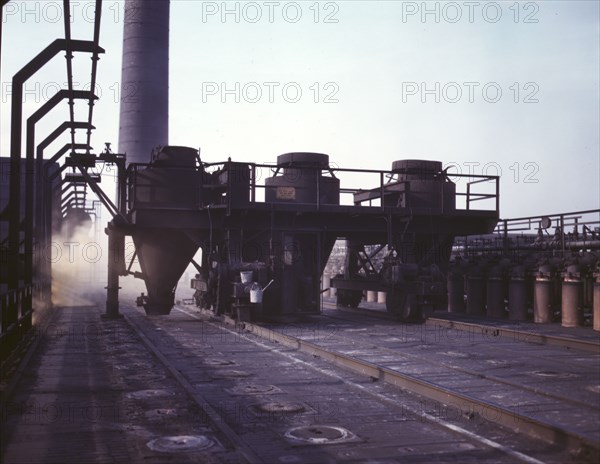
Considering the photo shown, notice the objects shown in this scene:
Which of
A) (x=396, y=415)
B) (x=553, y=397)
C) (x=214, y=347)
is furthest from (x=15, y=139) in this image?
(x=553, y=397)

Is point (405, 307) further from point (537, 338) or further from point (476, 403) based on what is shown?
point (476, 403)

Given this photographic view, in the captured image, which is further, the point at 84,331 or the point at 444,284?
the point at 444,284

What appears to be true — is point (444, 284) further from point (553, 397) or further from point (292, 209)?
point (553, 397)

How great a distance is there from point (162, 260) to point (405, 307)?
6600mm

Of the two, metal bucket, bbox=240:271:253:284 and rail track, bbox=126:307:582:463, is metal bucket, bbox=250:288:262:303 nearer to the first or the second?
metal bucket, bbox=240:271:253:284

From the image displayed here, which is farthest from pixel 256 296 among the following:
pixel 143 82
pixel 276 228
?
pixel 143 82

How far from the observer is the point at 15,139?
1103 centimetres

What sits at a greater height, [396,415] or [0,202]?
[0,202]

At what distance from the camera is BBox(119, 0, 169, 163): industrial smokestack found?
31.9m

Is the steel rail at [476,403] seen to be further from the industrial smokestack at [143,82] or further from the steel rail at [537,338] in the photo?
the industrial smokestack at [143,82]

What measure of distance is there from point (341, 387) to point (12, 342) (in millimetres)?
5871

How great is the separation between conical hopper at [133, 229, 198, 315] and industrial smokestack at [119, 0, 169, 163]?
51.2 ft

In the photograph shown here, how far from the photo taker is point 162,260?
17062 millimetres

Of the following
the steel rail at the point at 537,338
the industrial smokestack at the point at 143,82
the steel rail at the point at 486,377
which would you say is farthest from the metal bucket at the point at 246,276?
the industrial smokestack at the point at 143,82
